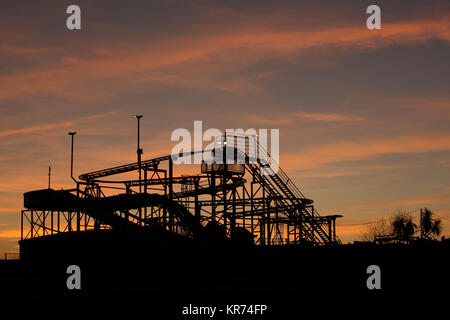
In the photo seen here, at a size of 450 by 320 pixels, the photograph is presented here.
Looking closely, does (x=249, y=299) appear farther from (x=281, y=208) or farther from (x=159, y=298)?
(x=281, y=208)

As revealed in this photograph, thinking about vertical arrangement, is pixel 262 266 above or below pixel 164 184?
below

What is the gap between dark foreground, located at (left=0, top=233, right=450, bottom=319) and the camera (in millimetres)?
31109

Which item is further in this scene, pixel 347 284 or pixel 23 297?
pixel 347 284

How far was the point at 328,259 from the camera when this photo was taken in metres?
41.9

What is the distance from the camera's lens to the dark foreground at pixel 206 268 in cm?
3111

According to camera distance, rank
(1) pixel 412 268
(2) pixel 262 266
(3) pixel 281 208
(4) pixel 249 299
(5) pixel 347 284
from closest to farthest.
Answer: (4) pixel 249 299 → (5) pixel 347 284 → (1) pixel 412 268 → (2) pixel 262 266 → (3) pixel 281 208

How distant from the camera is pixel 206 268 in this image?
42.3m
